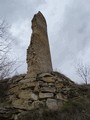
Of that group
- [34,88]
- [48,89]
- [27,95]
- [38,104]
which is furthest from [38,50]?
[38,104]

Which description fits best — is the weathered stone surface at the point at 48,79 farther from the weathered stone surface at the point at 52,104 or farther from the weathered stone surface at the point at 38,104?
the weathered stone surface at the point at 38,104

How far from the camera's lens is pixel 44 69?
11328 millimetres

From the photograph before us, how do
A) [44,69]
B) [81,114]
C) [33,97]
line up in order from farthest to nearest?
1. [44,69]
2. [33,97]
3. [81,114]

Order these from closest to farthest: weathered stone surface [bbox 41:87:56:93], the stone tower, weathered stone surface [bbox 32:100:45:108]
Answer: weathered stone surface [bbox 32:100:45:108] < weathered stone surface [bbox 41:87:56:93] < the stone tower

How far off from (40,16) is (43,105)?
5842 mm

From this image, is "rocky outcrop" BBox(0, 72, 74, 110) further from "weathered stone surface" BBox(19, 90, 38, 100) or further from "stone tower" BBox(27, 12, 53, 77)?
"stone tower" BBox(27, 12, 53, 77)

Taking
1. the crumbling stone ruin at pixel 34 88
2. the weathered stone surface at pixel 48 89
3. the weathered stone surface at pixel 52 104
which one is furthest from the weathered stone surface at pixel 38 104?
the weathered stone surface at pixel 48 89

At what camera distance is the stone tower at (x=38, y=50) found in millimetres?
10859

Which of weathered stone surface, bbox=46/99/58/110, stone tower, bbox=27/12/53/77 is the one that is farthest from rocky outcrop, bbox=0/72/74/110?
stone tower, bbox=27/12/53/77

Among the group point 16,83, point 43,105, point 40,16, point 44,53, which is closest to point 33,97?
point 43,105

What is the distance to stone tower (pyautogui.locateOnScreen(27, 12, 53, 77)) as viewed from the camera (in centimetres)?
1086

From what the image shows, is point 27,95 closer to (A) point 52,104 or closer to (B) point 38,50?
(A) point 52,104

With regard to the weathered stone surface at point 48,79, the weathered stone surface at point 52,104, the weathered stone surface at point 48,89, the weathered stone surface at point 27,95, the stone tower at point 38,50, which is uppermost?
the stone tower at point 38,50

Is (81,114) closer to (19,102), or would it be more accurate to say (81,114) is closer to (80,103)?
(80,103)
